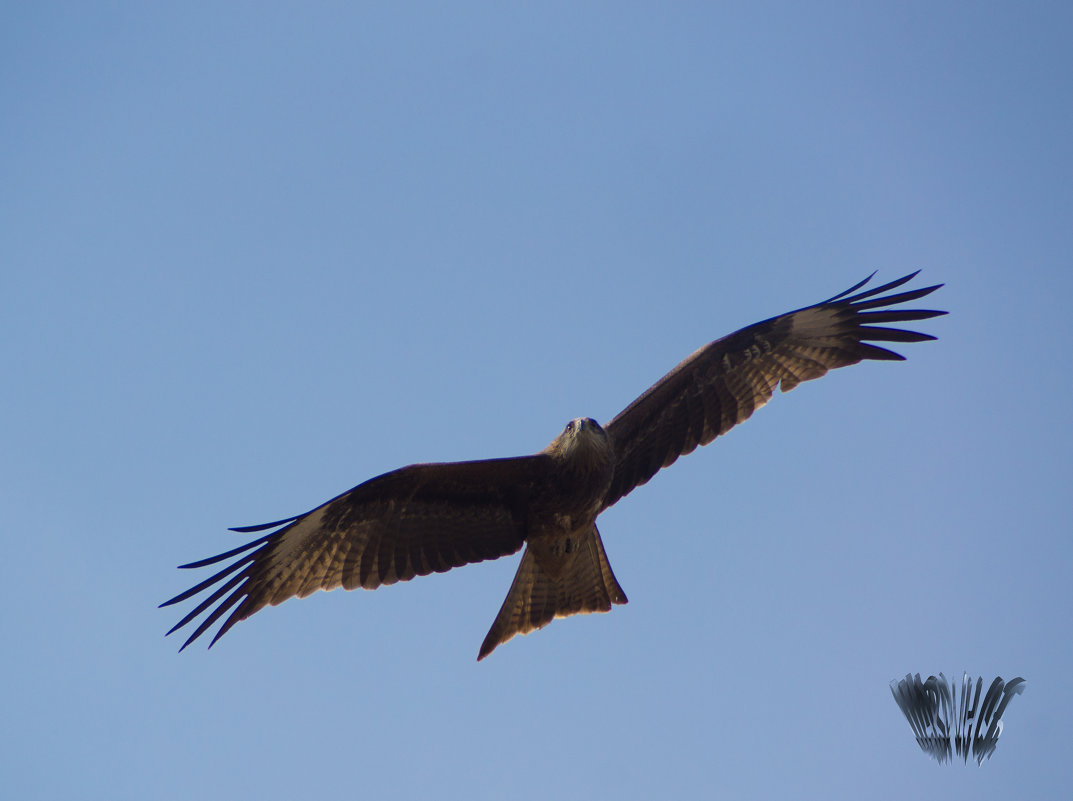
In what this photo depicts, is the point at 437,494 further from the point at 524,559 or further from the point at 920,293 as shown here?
the point at 920,293

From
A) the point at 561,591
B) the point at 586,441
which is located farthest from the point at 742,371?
the point at 561,591

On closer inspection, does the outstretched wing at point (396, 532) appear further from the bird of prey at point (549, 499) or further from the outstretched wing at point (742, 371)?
the outstretched wing at point (742, 371)

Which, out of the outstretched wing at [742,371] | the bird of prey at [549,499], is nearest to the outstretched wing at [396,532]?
the bird of prey at [549,499]

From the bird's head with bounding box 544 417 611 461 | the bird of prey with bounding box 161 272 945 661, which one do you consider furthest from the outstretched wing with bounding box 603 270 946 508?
the bird's head with bounding box 544 417 611 461

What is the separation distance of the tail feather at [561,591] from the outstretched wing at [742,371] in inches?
17.1

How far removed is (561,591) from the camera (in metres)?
7.70

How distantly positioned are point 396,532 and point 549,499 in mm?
1093

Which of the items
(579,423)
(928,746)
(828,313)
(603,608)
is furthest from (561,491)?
(928,746)

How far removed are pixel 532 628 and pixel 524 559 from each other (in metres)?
0.47

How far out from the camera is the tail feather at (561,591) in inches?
301

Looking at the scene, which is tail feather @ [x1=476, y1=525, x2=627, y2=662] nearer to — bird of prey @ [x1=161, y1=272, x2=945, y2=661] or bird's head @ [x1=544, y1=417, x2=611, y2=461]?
bird of prey @ [x1=161, y1=272, x2=945, y2=661]

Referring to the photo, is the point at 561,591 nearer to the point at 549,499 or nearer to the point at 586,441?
the point at 549,499

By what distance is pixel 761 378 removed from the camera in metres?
8.18

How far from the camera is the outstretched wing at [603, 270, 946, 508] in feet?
25.9
